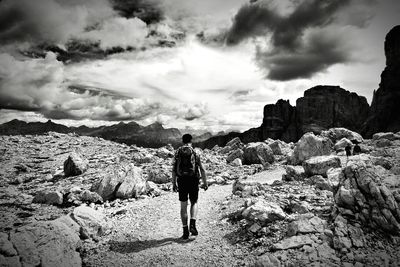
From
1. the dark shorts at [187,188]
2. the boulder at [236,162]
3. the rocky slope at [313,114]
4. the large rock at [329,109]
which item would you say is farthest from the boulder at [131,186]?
the large rock at [329,109]

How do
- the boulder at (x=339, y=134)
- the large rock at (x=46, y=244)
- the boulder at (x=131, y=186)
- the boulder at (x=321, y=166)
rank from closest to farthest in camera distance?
the large rock at (x=46, y=244) → the boulder at (x=131, y=186) → the boulder at (x=321, y=166) → the boulder at (x=339, y=134)

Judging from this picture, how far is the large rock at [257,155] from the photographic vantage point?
76.4 ft

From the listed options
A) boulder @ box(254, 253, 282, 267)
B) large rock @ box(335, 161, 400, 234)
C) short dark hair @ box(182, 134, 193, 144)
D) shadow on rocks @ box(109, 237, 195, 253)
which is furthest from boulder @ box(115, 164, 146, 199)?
large rock @ box(335, 161, 400, 234)

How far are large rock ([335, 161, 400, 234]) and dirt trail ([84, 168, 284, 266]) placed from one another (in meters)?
3.15

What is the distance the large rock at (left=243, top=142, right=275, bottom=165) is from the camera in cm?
2330

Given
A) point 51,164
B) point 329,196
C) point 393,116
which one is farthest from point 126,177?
point 393,116

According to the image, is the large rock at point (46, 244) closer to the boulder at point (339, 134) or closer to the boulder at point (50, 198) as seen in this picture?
the boulder at point (50, 198)

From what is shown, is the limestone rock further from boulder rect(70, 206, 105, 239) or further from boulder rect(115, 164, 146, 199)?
boulder rect(115, 164, 146, 199)

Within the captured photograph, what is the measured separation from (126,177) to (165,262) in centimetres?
Result: 685

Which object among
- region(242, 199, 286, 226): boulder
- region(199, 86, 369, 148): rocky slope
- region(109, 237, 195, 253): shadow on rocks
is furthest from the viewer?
region(199, 86, 369, 148): rocky slope

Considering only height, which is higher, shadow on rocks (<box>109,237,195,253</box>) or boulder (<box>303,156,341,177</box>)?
boulder (<box>303,156,341,177</box>)

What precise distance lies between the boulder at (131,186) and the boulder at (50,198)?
2506 mm

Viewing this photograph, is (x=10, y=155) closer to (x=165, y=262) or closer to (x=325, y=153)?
(x=165, y=262)

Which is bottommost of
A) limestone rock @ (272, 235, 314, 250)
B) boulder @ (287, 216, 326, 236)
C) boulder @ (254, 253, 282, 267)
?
boulder @ (254, 253, 282, 267)
